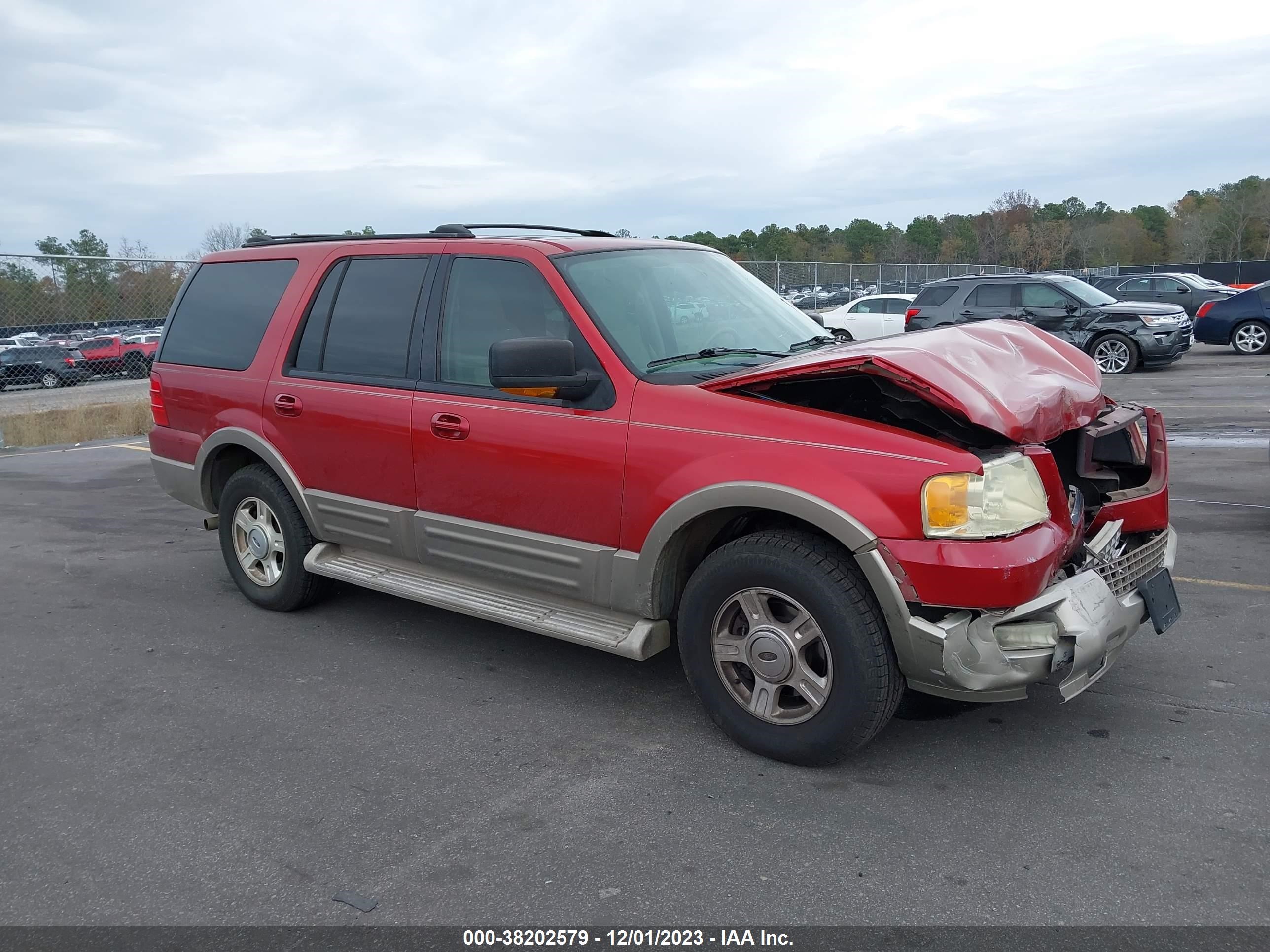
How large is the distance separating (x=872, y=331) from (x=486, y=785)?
1766 centimetres

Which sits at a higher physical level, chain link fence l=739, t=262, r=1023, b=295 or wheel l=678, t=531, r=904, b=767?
chain link fence l=739, t=262, r=1023, b=295

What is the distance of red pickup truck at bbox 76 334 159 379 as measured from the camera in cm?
1836

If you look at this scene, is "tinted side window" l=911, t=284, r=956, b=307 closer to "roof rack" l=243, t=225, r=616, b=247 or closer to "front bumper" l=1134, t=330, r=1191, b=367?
"front bumper" l=1134, t=330, r=1191, b=367

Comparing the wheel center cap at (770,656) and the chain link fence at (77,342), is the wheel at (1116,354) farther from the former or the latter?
the wheel center cap at (770,656)

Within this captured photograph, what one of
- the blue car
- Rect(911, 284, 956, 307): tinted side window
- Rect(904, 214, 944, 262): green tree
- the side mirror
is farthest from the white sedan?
Rect(904, 214, 944, 262): green tree

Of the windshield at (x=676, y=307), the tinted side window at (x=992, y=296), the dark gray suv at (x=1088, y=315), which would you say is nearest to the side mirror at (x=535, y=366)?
the windshield at (x=676, y=307)

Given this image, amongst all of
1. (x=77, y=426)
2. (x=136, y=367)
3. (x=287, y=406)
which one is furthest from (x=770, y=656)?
(x=136, y=367)

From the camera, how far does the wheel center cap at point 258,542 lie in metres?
5.43

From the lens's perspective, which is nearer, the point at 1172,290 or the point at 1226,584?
the point at 1226,584

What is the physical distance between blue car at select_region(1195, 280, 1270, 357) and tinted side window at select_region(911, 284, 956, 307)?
6.10 meters

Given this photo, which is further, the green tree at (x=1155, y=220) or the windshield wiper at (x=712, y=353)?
the green tree at (x=1155, y=220)

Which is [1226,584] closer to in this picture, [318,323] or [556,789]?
[556,789]

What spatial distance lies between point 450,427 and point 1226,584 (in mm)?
4277
